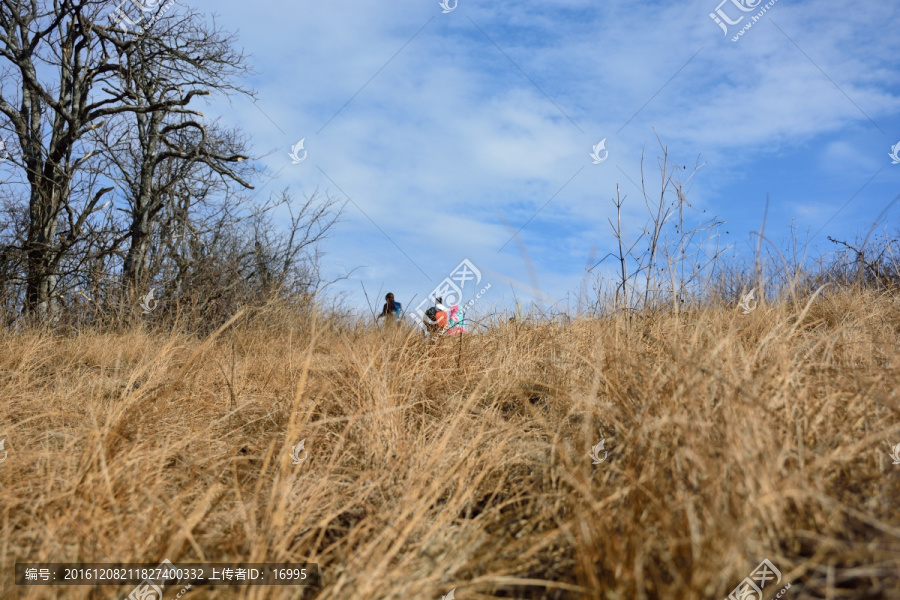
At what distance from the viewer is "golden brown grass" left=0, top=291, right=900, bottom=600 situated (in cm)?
116

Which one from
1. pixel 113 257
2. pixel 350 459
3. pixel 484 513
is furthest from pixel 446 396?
pixel 113 257

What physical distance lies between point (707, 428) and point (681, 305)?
216 cm

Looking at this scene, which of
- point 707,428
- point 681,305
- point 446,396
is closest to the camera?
point 707,428

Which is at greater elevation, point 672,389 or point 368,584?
point 672,389

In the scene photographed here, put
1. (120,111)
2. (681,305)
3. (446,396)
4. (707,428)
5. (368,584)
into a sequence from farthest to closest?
(120,111)
(681,305)
(446,396)
(707,428)
(368,584)

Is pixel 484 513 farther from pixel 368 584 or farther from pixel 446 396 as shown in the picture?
pixel 446 396

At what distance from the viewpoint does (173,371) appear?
3.66 m

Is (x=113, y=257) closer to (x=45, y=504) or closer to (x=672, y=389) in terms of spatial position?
(x=45, y=504)

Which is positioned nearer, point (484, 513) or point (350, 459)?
point (484, 513)

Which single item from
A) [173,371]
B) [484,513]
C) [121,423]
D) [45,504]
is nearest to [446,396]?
[484,513]

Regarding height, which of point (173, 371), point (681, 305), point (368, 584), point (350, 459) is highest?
point (681, 305)

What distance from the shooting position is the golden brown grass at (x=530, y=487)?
1.16 m

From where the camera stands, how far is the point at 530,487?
1755mm

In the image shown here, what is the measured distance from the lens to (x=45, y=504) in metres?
1.73
